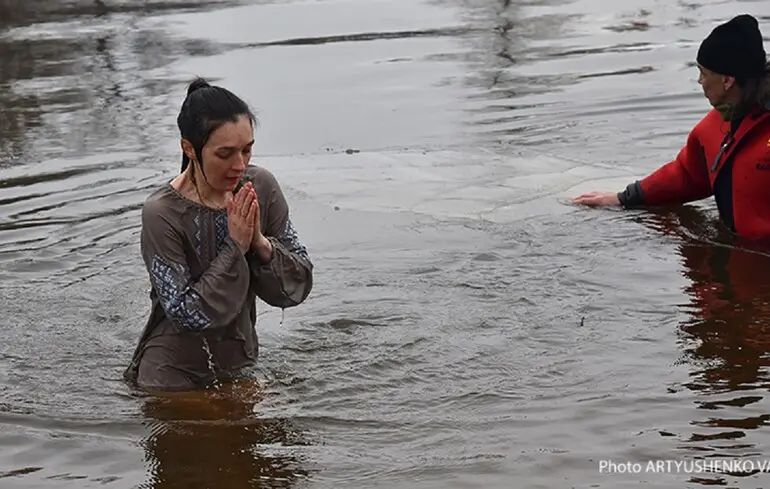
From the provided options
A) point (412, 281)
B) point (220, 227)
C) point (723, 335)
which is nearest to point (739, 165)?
point (723, 335)

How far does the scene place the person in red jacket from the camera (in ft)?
24.6

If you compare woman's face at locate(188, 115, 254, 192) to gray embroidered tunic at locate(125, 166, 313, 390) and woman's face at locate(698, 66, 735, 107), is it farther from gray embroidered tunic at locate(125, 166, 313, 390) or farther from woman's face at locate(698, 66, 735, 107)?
woman's face at locate(698, 66, 735, 107)

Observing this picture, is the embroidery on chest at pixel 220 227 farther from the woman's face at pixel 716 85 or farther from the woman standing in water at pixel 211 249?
the woman's face at pixel 716 85

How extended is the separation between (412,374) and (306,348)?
2.43ft

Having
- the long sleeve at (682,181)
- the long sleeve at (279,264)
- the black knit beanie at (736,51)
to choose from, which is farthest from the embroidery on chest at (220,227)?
the long sleeve at (682,181)

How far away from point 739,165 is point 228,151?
3.81 metres

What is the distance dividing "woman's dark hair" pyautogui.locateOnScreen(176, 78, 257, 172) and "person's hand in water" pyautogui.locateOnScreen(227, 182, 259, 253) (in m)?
0.24

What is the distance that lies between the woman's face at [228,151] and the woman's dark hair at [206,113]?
0.07ft

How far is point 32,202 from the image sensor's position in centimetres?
929

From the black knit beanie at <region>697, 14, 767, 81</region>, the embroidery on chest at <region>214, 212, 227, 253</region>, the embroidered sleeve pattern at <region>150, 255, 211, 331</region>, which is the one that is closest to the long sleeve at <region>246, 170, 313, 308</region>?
the embroidery on chest at <region>214, 212, 227, 253</region>

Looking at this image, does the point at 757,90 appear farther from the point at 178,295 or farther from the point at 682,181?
the point at 178,295

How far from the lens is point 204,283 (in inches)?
205

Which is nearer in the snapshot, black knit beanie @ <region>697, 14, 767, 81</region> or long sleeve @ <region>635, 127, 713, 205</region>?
black knit beanie @ <region>697, 14, 767, 81</region>

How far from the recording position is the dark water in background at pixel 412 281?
5227 mm
